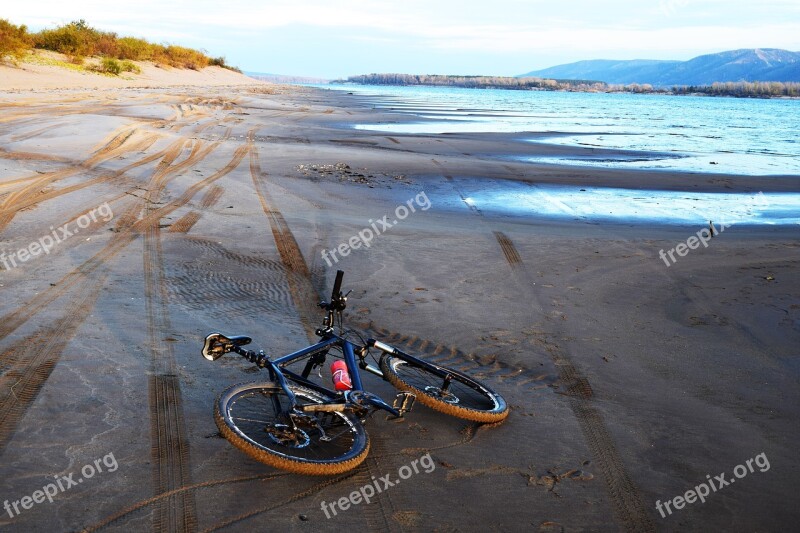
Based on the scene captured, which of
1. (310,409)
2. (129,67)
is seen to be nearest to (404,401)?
(310,409)

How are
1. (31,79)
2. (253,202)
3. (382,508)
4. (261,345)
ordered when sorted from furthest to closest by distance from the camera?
(31,79) < (253,202) < (261,345) < (382,508)

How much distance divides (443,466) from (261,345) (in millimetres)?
2330

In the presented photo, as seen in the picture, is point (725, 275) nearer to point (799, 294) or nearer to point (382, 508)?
point (799, 294)

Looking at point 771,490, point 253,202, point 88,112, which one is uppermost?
point 88,112

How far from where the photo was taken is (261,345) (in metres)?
5.79

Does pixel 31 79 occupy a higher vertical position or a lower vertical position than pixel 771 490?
higher

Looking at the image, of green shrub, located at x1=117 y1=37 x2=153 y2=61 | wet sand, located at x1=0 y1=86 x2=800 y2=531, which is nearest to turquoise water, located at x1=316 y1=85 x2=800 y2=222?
wet sand, located at x1=0 y1=86 x2=800 y2=531

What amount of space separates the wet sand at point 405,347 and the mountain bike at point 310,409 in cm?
18

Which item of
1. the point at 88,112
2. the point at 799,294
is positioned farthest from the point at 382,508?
the point at 88,112

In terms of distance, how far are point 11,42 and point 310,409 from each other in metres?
40.0

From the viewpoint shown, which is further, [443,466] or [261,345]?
[261,345]

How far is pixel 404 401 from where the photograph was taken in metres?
→ 4.38

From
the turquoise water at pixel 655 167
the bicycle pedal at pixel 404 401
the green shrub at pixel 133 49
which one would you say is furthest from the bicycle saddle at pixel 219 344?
the green shrub at pixel 133 49

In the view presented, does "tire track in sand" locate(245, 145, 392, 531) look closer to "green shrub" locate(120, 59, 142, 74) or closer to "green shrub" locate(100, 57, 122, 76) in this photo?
"green shrub" locate(100, 57, 122, 76)
